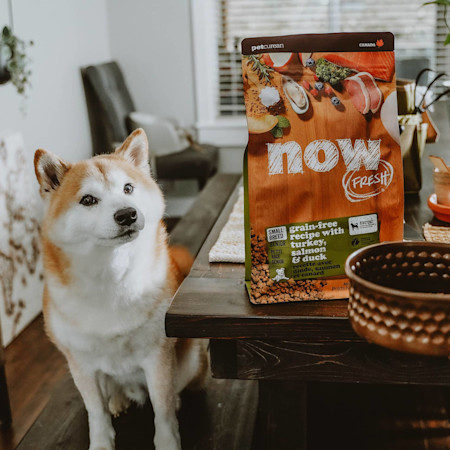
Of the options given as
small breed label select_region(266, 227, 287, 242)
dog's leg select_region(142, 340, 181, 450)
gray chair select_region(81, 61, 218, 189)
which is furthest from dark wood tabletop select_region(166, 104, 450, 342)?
gray chair select_region(81, 61, 218, 189)

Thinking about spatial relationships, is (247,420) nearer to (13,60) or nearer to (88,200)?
(88,200)

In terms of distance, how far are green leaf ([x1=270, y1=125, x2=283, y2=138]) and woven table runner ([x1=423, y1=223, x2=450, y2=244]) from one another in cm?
50

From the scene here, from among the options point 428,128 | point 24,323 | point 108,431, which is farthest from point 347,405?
point 24,323

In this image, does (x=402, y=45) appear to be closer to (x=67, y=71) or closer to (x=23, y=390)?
(x=67, y=71)

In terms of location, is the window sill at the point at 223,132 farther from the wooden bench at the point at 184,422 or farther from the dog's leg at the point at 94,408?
the dog's leg at the point at 94,408

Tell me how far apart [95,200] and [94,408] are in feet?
1.79

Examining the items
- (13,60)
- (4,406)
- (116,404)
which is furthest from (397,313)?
(13,60)

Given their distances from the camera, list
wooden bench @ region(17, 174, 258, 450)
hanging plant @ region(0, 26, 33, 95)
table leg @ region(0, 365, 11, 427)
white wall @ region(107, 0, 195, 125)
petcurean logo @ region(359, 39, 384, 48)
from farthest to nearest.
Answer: white wall @ region(107, 0, 195, 125) → hanging plant @ region(0, 26, 33, 95) → table leg @ region(0, 365, 11, 427) → wooden bench @ region(17, 174, 258, 450) → petcurean logo @ region(359, 39, 384, 48)

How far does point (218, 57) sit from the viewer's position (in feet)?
15.4

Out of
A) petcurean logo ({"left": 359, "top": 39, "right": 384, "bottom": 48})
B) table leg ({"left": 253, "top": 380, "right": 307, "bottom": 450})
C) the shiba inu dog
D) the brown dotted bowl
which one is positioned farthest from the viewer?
the shiba inu dog

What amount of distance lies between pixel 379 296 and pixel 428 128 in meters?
1.22

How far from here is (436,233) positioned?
4.26 ft

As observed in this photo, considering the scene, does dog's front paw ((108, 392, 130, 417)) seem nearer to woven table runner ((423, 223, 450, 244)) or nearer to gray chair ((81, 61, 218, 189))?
woven table runner ((423, 223, 450, 244))

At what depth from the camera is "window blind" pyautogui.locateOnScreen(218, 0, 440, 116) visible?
4.49 m
